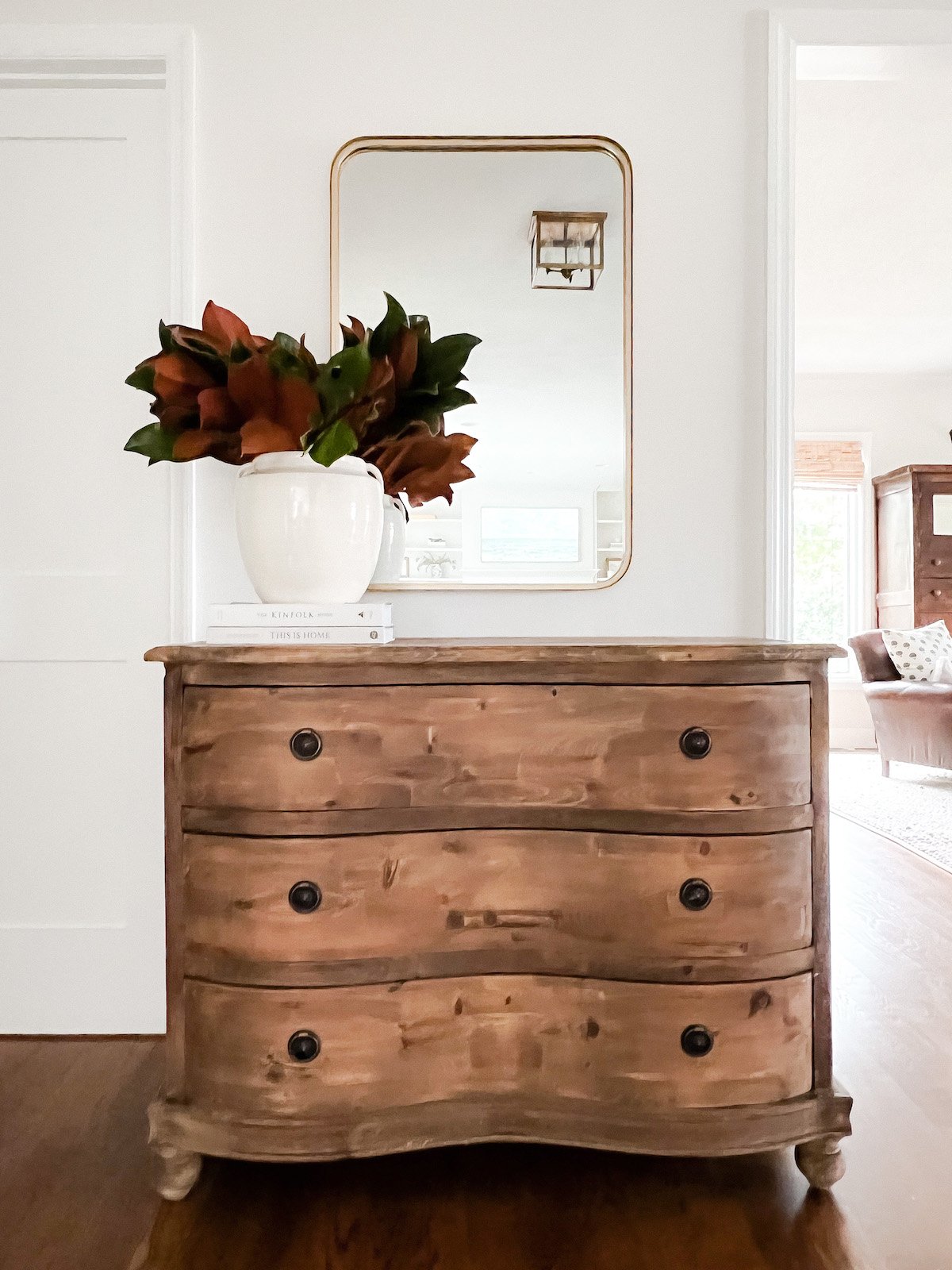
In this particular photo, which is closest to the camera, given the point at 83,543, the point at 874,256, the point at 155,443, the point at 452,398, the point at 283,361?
the point at 283,361

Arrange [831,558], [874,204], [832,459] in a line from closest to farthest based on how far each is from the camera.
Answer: [874,204] → [832,459] → [831,558]

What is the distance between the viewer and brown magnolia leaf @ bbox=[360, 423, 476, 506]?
5.43 ft

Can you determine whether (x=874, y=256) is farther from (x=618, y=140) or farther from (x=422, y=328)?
(x=422, y=328)

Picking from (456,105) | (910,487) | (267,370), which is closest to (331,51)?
(456,105)

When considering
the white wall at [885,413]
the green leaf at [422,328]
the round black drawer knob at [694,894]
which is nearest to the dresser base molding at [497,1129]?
the round black drawer knob at [694,894]

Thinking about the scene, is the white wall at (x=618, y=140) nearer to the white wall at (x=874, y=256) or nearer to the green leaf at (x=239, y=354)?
the white wall at (x=874, y=256)

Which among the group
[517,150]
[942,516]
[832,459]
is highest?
[832,459]

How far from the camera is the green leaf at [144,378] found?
1.48 meters

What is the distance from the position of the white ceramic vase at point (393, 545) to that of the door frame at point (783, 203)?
2.61 ft

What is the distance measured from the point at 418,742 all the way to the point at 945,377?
274 inches

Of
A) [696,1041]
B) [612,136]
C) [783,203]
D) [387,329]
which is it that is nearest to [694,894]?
[696,1041]

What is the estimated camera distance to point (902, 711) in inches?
205

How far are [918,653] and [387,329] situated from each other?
16.0 feet

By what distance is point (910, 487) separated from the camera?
6188 millimetres
